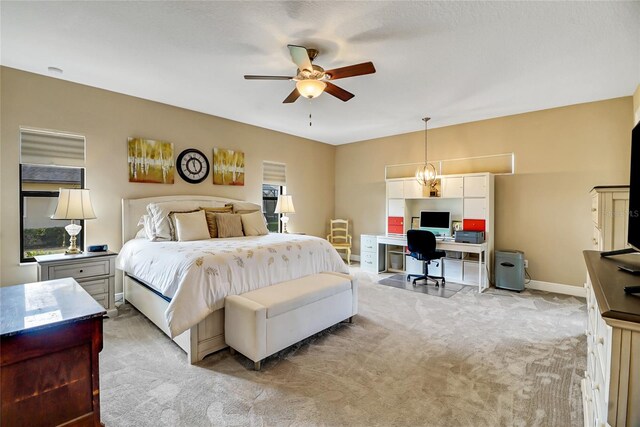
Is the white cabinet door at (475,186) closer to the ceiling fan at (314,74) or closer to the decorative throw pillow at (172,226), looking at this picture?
the ceiling fan at (314,74)

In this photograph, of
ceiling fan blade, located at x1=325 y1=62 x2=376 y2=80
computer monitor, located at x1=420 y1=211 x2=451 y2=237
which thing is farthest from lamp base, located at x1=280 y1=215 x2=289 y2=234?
ceiling fan blade, located at x1=325 y1=62 x2=376 y2=80

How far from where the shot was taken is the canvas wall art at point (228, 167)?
488cm

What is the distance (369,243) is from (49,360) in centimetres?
499

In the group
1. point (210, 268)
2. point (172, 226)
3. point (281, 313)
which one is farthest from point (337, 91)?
point (172, 226)

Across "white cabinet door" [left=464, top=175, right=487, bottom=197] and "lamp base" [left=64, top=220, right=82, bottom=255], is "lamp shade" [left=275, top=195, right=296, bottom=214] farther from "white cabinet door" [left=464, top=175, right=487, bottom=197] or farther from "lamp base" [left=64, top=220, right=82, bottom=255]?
"white cabinet door" [left=464, top=175, right=487, bottom=197]

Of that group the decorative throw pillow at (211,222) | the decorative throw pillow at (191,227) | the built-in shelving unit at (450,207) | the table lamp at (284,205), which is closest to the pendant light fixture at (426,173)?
the built-in shelving unit at (450,207)

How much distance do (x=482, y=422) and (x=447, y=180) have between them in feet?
13.0

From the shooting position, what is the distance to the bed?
7.89 feet

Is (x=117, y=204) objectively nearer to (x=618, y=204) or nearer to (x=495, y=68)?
(x=495, y=68)

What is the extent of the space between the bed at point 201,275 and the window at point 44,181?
78cm

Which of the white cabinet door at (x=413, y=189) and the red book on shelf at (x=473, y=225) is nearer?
the red book on shelf at (x=473, y=225)

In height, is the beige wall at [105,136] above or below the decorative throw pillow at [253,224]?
above

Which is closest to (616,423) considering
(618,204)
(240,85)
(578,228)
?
(618,204)

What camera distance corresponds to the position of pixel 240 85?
3602 millimetres
